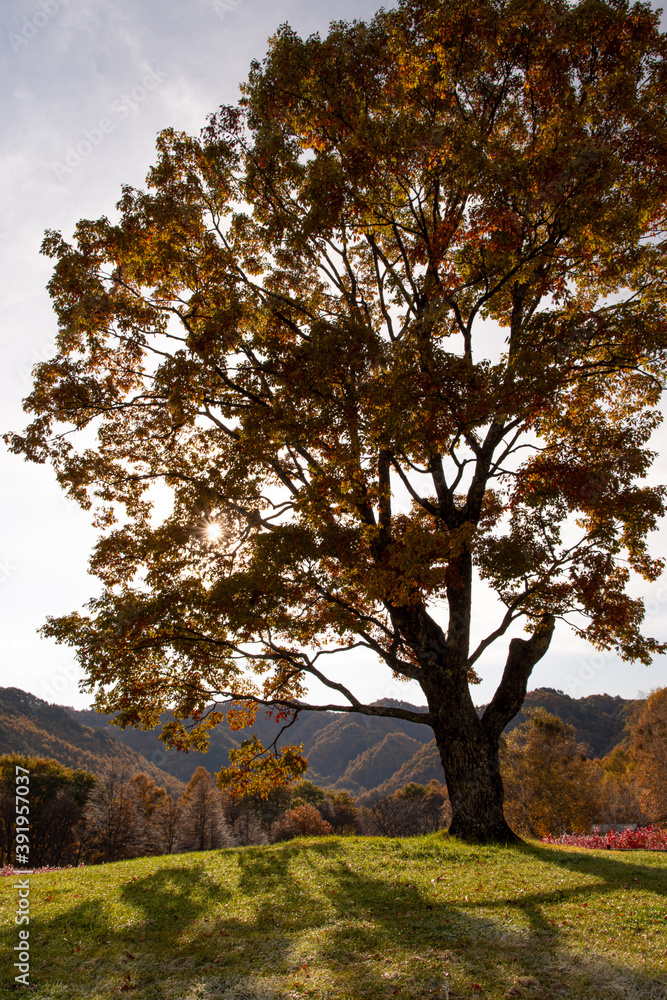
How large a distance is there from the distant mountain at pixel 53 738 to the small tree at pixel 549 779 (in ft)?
291

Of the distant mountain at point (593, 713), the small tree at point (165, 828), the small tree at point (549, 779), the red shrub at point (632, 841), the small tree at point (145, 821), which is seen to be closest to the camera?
the red shrub at point (632, 841)

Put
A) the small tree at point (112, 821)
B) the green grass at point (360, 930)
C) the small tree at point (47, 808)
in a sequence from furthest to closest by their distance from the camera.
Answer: the small tree at point (112, 821)
the small tree at point (47, 808)
the green grass at point (360, 930)

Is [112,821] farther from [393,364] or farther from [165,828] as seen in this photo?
[393,364]

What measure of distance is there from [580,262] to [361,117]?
5964 millimetres

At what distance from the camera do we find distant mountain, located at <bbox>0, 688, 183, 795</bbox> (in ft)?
367

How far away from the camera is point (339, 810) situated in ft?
Answer: 253

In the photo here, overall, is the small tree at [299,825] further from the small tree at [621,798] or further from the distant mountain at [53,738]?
the distant mountain at [53,738]

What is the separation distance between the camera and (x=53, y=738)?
12775 centimetres

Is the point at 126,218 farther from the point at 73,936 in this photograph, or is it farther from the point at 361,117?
the point at 73,936

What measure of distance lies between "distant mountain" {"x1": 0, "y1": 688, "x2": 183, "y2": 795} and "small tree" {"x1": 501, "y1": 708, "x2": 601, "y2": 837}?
88.8 meters

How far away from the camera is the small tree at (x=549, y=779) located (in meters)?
41.7

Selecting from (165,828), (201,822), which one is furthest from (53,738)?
(201,822)

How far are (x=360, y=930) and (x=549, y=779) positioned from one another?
4465cm

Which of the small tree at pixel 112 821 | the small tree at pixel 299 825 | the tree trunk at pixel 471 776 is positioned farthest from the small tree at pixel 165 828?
the tree trunk at pixel 471 776
